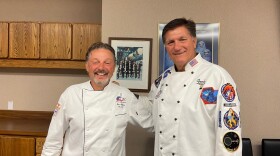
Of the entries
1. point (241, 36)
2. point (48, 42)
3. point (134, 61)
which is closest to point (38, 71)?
point (48, 42)

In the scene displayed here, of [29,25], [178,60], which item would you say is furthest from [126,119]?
[29,25]

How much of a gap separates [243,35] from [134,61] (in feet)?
3.15

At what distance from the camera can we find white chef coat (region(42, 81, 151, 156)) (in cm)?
170

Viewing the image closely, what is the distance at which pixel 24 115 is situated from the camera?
10.2 feet

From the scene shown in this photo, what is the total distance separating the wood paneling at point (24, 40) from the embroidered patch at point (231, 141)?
6.78 ft

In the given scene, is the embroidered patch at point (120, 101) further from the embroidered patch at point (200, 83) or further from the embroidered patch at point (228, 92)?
the embroidered patch at point (228, 92)

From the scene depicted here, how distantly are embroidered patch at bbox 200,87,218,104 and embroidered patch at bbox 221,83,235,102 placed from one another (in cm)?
5

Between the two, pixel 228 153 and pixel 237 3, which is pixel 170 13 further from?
pixel 228 153

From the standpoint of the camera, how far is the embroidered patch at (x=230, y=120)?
56.6 inches

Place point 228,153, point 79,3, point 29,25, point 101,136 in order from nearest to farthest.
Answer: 1. point 228,153
2. point 101,136
3. point 29,25
4. point 79,3

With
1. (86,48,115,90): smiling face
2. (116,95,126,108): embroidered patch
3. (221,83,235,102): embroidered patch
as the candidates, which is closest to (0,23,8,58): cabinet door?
(86,48,115,90): smiling face

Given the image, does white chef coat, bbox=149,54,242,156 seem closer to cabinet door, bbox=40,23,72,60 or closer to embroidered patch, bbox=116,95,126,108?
embroidered patch, bbox=116,95,126,108

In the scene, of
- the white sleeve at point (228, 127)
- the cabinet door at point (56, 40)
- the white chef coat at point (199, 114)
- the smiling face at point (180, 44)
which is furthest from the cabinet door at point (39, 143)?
the white sleeve at point (228, 127)

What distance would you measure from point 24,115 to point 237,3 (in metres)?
2.53
